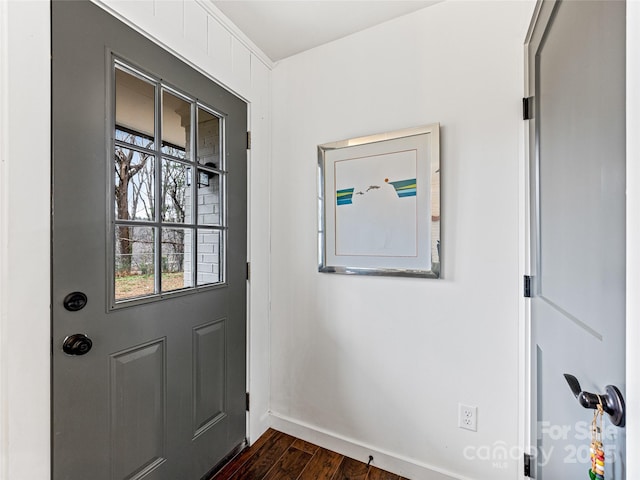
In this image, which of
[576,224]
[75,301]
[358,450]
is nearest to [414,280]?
[576,224]

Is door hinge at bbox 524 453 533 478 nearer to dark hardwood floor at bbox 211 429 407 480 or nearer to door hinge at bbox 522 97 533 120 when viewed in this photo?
dark hardwood floor at bbox 211 429 407 480

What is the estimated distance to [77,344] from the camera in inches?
38.4

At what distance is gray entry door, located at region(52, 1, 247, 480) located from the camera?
0.96m

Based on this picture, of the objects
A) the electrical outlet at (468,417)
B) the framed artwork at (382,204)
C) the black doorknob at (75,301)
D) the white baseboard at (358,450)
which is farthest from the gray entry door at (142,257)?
the electrical outlet at (468,417)

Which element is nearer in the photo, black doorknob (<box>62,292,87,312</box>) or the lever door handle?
the lever door handle

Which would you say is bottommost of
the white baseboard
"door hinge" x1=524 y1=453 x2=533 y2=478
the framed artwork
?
the white baseboard

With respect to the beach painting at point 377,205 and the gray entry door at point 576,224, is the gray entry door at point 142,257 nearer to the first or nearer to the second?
the beach painting at point 377,205

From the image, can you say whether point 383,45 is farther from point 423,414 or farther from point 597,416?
point 423,414

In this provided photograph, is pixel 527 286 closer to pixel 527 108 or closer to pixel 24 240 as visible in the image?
pixel 527 108

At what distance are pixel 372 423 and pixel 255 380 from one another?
714mm

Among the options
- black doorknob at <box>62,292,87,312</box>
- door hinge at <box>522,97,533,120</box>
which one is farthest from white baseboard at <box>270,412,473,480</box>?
door hinge at <box>522,97,533,120</box>

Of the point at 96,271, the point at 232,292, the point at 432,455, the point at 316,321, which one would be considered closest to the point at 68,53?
the point at 96,271

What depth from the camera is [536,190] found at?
1132 mm

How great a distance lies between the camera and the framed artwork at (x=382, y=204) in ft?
4.66
